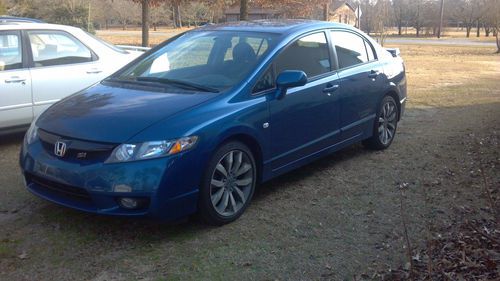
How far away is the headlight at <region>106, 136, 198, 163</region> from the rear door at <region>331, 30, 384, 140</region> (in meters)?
2.35

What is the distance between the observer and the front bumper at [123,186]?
3795 mm

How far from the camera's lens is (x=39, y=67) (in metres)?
6.71

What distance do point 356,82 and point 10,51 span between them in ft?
13.6

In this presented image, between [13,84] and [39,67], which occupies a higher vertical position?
[39,67]

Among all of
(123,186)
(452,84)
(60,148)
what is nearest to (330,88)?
(123,186)

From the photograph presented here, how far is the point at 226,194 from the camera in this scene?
4352mm

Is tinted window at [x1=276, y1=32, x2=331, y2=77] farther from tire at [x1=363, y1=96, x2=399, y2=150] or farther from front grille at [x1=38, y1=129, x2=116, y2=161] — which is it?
front grille at [x1=38, y1=129, x2=116, y2=161]

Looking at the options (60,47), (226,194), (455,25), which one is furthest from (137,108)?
(455,25)

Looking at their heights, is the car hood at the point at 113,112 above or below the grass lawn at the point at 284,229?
above

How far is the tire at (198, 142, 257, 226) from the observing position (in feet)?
13.6

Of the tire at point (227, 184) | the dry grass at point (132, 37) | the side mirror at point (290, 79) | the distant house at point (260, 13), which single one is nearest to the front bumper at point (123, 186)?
the tire at point (227, 184)

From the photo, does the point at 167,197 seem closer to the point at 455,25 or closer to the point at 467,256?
the point at 467,256

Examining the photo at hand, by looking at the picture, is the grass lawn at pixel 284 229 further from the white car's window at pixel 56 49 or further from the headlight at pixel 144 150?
the white car's window at pixel 56 49

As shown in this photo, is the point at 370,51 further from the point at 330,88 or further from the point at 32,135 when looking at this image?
the point at 32,135
